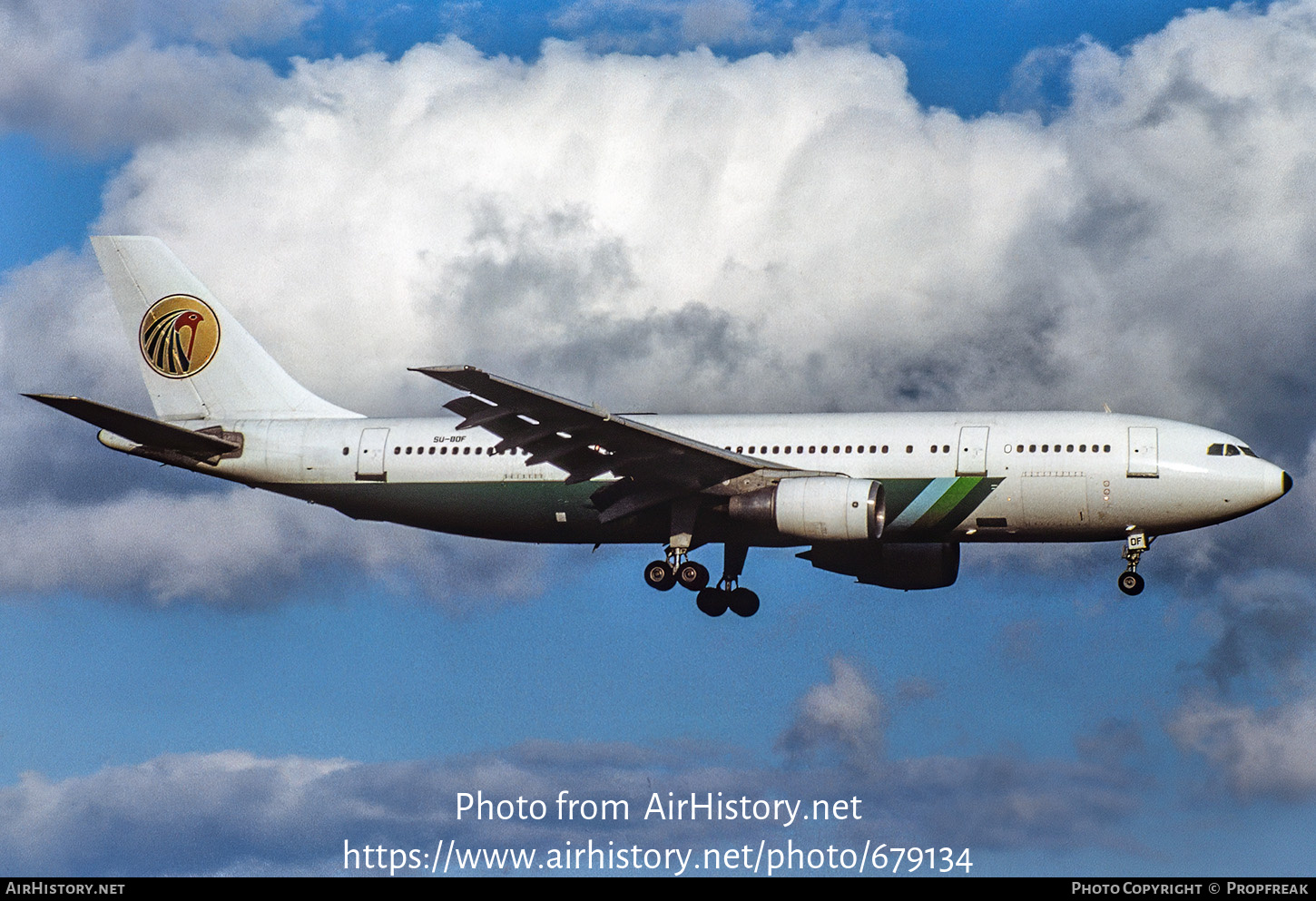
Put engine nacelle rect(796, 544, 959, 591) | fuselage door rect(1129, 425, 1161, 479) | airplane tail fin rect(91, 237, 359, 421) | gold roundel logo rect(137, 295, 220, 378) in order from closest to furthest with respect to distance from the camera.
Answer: fuselage door rect(1129, 425, 1161, 479)
engine nacelle rect(796, 544, 959, 591)
airplane tail fin rect(91, 237, 359, 421)
gold roundel logo rect(137, 295, 220, 378)

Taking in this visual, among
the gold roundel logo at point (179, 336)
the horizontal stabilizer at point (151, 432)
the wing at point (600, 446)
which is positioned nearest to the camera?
the wing at point (600, 446)

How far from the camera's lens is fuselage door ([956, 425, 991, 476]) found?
44969mm

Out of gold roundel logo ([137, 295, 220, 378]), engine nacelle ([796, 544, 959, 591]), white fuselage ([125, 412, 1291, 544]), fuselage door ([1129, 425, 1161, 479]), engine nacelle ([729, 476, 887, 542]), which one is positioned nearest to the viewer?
engine nacelle ([729, 476, 887, 542])

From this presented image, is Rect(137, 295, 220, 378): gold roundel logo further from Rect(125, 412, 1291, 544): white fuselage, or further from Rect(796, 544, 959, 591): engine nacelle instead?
Rect(796, 544, 959, 591): engine nacelle

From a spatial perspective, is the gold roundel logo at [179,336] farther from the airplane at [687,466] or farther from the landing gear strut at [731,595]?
the landing gear strut at [731,595]

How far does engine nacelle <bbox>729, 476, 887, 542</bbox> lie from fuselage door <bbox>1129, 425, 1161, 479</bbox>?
19.6 feet

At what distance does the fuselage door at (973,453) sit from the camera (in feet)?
148

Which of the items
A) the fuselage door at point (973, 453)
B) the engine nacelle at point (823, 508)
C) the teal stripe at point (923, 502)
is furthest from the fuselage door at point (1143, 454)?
the engine nacelle at point (823, 508)

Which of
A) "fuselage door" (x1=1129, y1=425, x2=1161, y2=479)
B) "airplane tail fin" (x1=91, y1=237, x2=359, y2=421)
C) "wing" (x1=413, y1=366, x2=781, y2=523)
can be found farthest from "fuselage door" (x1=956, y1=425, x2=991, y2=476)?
"airplane tail fin" (x1=91, y1=237, x2=359, y2=421)

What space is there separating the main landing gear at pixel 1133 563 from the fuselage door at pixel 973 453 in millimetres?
3998

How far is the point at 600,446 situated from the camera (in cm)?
4578

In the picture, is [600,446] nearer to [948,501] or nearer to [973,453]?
[948,501]
